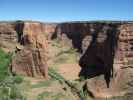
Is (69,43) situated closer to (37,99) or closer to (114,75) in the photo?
(114,75)

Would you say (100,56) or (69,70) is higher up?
(100,56)

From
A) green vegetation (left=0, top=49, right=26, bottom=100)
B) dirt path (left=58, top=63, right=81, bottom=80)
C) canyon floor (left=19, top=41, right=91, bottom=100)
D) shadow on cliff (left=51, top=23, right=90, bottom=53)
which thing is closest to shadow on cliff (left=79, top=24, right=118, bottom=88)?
dirt path (left=58, top=63, right=81, bottom=80)

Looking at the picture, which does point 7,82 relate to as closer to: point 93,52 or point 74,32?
point 93,52

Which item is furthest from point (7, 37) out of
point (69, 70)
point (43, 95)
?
point (43, 95)

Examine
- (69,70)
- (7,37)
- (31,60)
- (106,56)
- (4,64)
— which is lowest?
(69,70)

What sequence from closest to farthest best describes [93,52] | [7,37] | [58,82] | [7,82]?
[7,82] < [58,82] < [7,37] < [93,52]

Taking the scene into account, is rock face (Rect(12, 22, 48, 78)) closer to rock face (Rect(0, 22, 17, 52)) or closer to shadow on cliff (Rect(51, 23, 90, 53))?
rock face (Rect(0, 22, 17, 52))

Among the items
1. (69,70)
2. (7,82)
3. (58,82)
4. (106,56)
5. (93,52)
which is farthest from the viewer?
(93,52)
